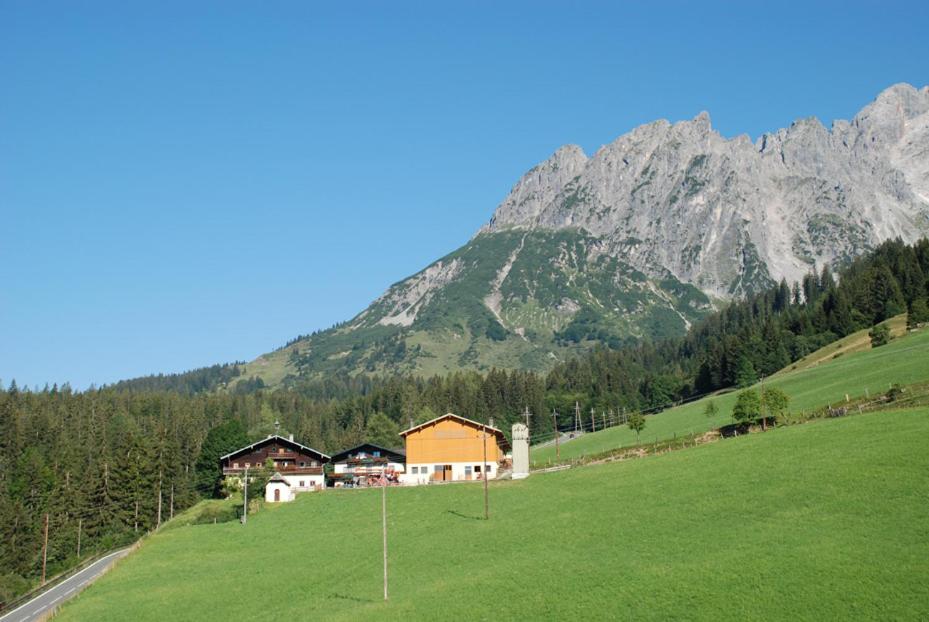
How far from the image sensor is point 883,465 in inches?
2131

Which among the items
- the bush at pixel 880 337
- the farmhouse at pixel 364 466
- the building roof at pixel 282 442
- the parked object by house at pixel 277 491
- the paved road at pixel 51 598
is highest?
the bush at pixel 880 337

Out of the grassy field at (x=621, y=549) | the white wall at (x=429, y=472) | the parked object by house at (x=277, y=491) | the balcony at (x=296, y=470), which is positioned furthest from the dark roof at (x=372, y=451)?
the grassy field at (x=621, y=549)

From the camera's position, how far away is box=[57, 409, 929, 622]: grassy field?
40188mm

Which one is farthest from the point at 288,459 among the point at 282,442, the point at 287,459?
the point at 282,442

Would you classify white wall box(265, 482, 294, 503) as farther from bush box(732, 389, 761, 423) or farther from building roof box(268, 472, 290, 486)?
bush box(732, 389, 761, 423)

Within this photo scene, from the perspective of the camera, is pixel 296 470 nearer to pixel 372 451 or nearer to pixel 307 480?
pixel 307 480

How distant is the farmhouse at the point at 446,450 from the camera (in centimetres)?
11112

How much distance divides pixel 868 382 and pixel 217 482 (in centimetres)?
8443

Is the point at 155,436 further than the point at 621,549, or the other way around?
the point at 155,436

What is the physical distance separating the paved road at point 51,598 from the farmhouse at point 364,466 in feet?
104

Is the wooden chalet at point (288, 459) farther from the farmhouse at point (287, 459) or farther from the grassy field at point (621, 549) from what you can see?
the grassy field at point (621, 549)

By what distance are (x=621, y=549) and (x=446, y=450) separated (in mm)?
62658

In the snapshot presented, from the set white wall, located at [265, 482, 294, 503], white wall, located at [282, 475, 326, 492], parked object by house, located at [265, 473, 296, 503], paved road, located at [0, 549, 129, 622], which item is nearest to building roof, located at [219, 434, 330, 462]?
white wall, located at [282, 475, 326, 492]

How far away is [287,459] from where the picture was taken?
391ft
